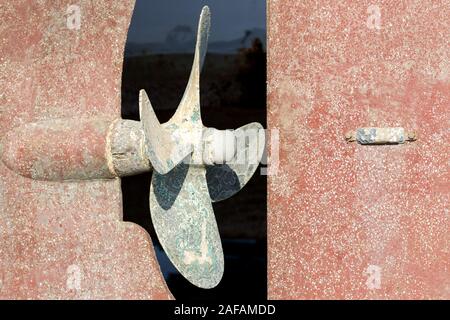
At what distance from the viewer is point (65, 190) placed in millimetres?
3730

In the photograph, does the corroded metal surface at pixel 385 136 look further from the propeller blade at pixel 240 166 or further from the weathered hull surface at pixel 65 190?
the weathered hull surface at pixel 65 190

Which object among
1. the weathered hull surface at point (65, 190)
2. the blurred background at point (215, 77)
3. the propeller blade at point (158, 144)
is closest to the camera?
the propeller blade at point (158, 144)

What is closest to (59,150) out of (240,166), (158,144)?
(158,144)

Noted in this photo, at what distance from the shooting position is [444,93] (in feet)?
11.4

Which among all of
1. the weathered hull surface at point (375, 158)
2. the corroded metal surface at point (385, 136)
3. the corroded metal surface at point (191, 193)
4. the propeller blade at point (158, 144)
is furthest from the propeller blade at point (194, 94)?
the corroded metal surface at point (385, 136)

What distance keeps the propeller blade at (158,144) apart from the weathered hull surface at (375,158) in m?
0.49

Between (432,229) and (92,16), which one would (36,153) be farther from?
(432,229)

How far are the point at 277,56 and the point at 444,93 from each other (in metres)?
0.68

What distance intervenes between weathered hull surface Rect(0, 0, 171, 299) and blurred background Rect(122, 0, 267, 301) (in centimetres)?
378

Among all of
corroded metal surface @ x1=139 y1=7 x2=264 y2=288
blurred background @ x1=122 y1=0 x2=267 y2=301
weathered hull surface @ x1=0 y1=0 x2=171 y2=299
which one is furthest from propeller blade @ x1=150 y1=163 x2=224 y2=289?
blurred background @ x1=122 y1=0 x2=267 y2=301

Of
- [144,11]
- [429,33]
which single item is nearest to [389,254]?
[429,33]

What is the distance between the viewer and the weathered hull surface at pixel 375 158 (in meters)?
3.44

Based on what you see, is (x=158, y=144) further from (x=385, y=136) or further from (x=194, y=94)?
(x=385, y=136)

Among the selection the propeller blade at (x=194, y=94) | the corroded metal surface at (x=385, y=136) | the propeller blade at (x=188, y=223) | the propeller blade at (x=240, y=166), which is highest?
the propeller blade at (x=194, y=94)
